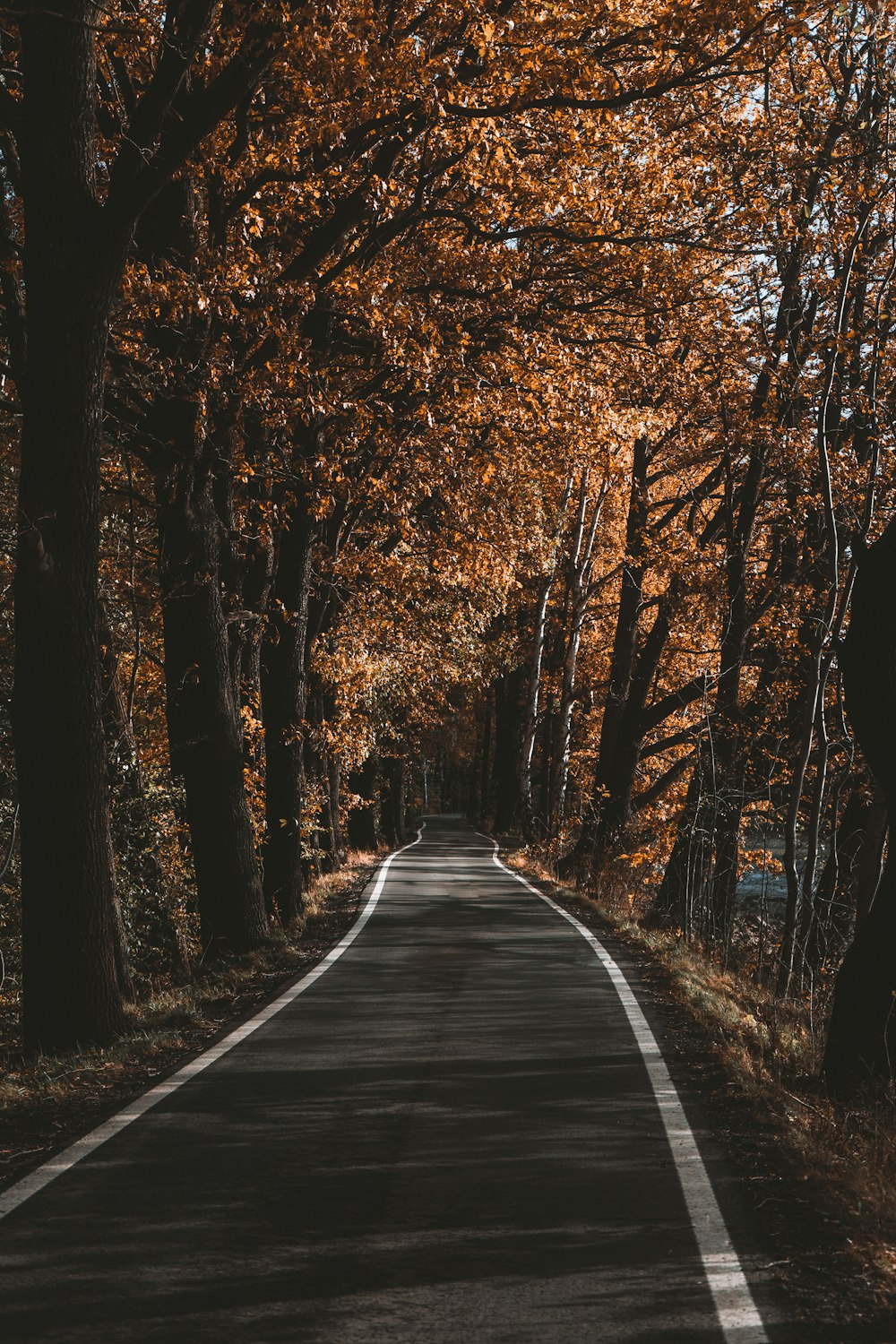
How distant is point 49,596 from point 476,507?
11246 millimetres

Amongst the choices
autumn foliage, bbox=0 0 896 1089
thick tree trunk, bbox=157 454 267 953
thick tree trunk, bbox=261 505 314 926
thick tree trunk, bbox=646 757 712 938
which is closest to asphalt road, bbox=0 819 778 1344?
autumn foliage, bbox=0 0 896 1089

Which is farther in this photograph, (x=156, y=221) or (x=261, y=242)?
(x=261, y=242)

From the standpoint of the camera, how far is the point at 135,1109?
297 inches

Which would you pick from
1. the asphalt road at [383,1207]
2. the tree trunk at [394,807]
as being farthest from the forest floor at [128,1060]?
the tree trunk at [394,807]

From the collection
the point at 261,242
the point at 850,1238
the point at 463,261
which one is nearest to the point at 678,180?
the point at 463,261

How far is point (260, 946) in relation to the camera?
48.3 feet

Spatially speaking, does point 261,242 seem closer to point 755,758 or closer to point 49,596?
point 49,596

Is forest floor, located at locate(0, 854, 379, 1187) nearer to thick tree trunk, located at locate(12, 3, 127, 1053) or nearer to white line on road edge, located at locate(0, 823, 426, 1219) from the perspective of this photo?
white line on road edge, located at locate(0, 823, 426, 1219)

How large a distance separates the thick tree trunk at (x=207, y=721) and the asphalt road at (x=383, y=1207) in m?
4.32

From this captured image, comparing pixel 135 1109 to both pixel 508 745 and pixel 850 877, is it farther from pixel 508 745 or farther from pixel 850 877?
pixel 508 745

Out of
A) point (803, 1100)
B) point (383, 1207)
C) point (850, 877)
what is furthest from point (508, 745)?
point (383, 1207)

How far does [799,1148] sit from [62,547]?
238 inches

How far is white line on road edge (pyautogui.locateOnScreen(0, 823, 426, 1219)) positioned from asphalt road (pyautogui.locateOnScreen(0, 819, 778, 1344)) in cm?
8

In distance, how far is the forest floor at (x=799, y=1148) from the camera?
498 centimetres
